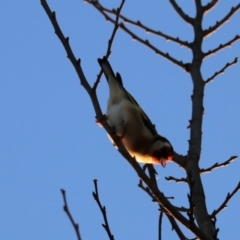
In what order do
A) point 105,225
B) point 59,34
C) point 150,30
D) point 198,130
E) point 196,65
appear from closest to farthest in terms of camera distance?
point 105,225
point 59,34
point 198,130
point 196,65
point 150,30

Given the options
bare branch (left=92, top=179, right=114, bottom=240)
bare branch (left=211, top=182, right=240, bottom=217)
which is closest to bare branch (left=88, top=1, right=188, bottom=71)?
bare branch (left=211, top=182, right=240, bottom=217)

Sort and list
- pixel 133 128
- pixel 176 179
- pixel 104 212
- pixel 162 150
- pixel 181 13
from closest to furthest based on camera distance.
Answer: pixel 104 212, pixel 176 179, pixel 181 13, pixel 162 150, pixel 133 128

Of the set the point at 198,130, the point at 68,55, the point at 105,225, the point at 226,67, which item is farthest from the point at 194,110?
the point at 105,225

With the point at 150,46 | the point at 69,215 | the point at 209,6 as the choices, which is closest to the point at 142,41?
the point at 150,46

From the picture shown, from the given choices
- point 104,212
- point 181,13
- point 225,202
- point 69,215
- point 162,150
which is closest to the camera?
point 69,215

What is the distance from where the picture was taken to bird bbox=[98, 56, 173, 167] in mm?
5043

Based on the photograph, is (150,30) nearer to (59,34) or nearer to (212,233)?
(59,34)

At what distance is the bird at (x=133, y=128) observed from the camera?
16.5 ft

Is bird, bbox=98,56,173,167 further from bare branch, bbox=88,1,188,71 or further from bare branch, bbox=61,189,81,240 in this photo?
bare branch, bbox=61,189,81,240

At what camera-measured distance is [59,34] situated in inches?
125

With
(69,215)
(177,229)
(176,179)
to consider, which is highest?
(176,179)

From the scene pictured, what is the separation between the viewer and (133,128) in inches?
200

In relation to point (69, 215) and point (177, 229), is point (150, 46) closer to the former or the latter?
point (177, 229)

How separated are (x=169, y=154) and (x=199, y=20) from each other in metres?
1.02
